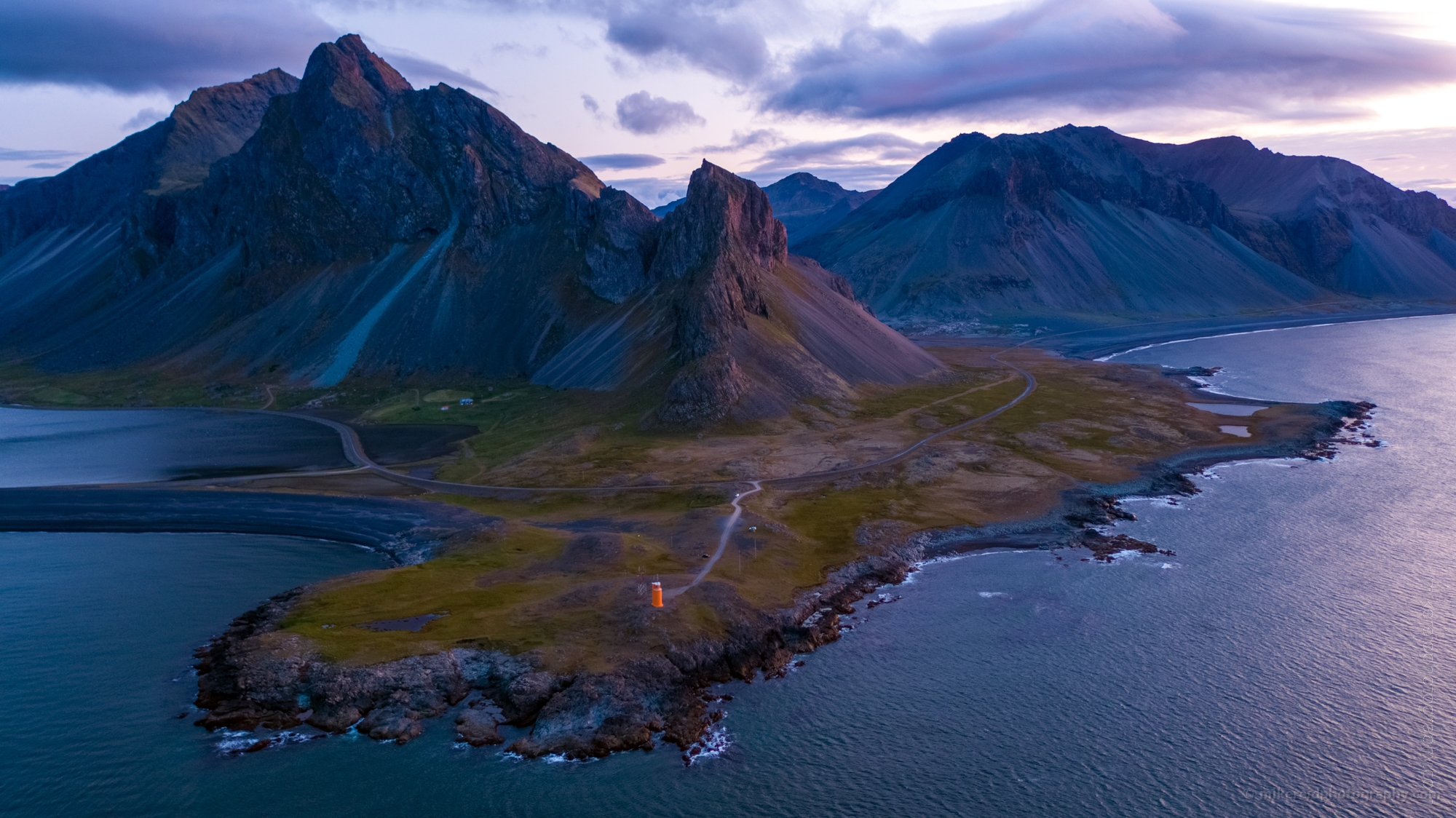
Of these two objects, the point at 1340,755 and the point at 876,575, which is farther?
the point at 876,575

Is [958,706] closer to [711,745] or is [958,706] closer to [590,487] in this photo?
[711,745]

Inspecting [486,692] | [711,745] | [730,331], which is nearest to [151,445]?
[730,331]

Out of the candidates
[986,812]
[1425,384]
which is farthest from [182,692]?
[1425,384]

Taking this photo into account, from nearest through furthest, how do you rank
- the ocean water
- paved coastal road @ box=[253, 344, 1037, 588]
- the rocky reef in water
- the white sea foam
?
the white sea foam, the rocky reef in water, paved coastal road @ box=[253, 344, 1037, 588], the ocean water

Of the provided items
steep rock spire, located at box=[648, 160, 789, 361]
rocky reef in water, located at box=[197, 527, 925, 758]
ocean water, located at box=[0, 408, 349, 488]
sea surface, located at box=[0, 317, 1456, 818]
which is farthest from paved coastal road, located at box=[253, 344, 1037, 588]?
steep rock spire, located at box=[648, 160, 789, 361]

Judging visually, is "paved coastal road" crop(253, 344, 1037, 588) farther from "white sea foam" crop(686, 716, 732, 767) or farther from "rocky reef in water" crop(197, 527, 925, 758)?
"white sea foam" crop(686, 716, 732, 767)

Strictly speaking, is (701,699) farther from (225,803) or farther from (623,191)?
(623,191)

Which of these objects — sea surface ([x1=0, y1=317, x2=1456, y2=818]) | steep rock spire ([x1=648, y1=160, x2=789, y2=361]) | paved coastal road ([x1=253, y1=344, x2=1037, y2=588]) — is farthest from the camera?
steep rock spire ([x1=648, y1=160, x2=789, y2=361])
